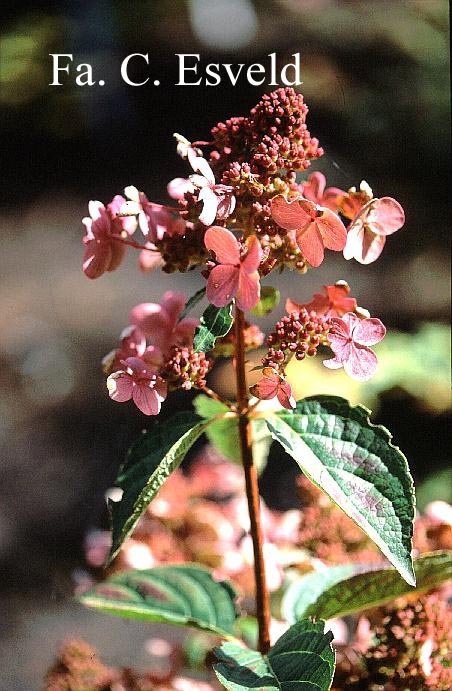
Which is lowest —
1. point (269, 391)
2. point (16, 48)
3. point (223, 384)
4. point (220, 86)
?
point (223, 384)

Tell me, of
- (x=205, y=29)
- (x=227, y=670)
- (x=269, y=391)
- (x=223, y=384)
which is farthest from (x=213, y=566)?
(x=205, y=29)

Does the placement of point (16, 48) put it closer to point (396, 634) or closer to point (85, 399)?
point (85, 399)

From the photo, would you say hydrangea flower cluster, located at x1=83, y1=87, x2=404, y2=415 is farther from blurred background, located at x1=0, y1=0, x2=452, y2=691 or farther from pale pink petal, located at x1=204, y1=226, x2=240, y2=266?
blurred background, located at x1=0, y1=0, x2=452, y2=691

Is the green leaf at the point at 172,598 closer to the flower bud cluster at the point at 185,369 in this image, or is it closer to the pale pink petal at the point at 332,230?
the flower bud cluster at the point at 185,369

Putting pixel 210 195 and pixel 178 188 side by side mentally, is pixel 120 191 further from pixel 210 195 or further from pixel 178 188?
pixel 210 195

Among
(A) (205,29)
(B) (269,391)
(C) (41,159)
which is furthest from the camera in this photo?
(C) (41,159)

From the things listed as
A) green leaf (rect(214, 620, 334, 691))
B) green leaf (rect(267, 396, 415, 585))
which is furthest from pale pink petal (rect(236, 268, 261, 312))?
green leaf (rect(214, 620, 334, 691))

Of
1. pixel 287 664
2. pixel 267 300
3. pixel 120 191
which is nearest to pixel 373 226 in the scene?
pixel 267 300

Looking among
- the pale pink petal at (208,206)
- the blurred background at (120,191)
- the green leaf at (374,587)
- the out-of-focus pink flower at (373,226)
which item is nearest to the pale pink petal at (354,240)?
the out-of-focus pink flower at (373,226)

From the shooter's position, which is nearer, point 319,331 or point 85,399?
point 319,331
